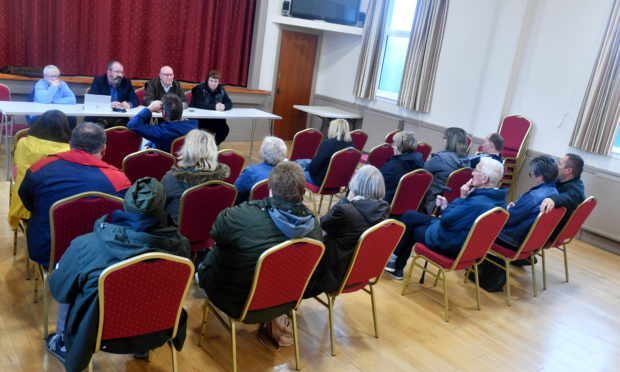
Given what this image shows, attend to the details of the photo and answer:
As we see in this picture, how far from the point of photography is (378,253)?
9.20 feet

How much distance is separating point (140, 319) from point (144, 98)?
4.22 m

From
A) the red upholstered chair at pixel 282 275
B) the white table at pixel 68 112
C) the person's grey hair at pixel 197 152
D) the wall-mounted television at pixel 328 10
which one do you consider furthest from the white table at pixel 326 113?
the red upholstered chair at pixel 282 275

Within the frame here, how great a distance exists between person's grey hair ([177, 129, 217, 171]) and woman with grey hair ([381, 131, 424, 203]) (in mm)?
1857

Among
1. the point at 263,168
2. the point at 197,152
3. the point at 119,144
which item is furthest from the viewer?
the point at 119,144

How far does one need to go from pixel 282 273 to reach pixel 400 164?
7.73 feet

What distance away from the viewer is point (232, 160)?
12.9 ft

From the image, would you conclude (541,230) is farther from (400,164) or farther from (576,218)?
(400,164)

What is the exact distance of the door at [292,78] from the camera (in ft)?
28.4

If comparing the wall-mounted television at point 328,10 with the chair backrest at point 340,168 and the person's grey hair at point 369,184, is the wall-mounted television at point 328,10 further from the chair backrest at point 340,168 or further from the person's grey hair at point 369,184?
the person's grey hair at point 369,184

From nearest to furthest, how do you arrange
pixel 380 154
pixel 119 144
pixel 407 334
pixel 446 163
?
pixel 407 334 → pixel 119 144 → pixel 446 163 → pixel 380 154


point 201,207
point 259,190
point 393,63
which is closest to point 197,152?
point 201,207

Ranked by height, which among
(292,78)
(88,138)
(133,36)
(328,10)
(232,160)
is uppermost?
(328,10)

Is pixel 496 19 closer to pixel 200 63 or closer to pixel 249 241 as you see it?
pixel 200 63

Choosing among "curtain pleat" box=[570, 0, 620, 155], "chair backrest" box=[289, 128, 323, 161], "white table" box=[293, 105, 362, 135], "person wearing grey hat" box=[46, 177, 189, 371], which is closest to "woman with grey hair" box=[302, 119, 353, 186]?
"chair backrest" box=[289, 128, 323, 161]
